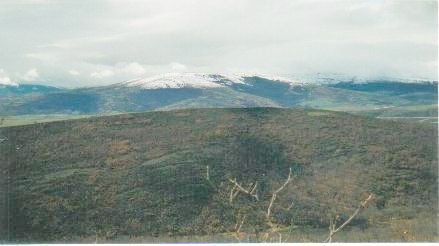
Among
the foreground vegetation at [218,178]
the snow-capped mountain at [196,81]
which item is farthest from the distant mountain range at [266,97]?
→ the foreground vegetation at [218,178]

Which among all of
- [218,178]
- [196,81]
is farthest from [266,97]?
[218,178]

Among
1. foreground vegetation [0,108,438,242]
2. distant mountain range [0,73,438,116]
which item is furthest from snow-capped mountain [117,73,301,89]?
foreground vegetation [0,108,438,242]

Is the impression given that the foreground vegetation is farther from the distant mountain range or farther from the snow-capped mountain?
Result: the snow-capped mountain

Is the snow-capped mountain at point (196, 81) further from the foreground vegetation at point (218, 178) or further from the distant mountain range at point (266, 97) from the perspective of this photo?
the foreground vegetation at point (218, 178)

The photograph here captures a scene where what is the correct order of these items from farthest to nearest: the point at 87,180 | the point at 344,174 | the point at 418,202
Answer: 1. the point at 87,180
2. the point at 344,174
3. the point at 418,202

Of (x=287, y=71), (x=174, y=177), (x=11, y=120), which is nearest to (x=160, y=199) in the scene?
(x=174, y=177)

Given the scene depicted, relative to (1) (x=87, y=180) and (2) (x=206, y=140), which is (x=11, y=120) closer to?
(1) (x=87, y=180)
